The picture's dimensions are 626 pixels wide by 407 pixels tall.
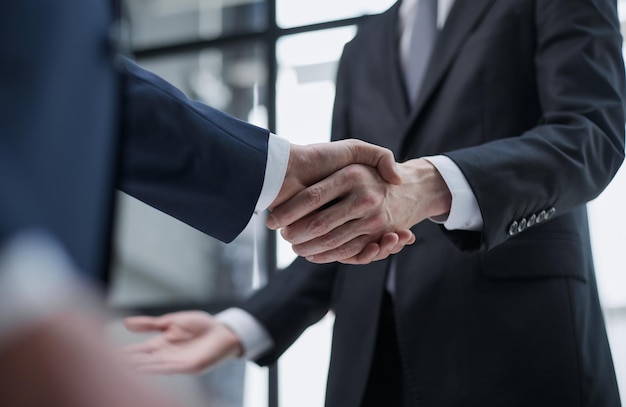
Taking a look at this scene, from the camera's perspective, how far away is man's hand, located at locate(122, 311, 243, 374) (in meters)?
1.31

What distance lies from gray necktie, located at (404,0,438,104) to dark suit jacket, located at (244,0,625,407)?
4cm

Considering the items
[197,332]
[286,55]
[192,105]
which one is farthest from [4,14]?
→ [286,55]

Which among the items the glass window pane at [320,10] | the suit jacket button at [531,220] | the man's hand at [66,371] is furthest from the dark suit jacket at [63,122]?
the glass window pane at [320,10]

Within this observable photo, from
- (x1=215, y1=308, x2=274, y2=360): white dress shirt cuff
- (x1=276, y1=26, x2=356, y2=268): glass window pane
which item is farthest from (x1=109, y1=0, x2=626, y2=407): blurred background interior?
(x1=215, y1=308, x2=274, y2=360): white dress shirt cuff

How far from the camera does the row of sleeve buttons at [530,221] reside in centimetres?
103

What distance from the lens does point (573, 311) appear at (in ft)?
3.45

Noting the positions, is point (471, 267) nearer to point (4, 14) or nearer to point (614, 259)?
point (4, 14)

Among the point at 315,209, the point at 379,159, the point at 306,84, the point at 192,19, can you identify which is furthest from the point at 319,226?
the point at 192,19

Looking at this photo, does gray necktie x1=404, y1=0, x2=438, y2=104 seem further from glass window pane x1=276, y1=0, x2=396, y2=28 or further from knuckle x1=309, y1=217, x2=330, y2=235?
Result: glass window pane x1=276, y1=0, x2=396, y2=28

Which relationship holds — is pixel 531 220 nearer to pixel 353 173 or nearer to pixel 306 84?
pixel 353 173

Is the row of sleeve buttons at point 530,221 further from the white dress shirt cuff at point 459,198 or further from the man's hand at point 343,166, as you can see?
the man's hand at point 343,166

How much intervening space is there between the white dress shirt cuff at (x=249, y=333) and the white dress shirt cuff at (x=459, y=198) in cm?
52

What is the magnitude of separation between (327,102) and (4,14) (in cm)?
254

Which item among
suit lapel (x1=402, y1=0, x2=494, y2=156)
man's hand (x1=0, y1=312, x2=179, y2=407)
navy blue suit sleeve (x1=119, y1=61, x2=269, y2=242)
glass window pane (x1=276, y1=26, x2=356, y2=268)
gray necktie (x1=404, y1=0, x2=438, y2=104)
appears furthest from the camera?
glass window pane (x1=276, y1=26, x2=356, y2=268)
